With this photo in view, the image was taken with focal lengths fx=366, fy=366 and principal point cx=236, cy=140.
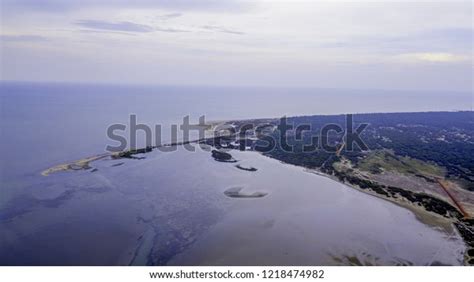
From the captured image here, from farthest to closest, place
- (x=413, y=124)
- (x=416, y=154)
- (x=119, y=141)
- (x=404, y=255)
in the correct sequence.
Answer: (x=413, y=124) < (x=119, y=141) < (x=416, y=154) < (x=404, y=255)

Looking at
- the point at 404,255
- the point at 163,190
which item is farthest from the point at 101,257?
the point at 404,255

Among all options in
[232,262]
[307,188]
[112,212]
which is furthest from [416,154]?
[112,212]

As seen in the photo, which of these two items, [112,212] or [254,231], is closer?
[254,231]

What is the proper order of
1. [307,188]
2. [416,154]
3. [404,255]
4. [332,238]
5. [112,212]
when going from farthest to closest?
[416,154] < [307,188] < [112,212] < [332,238] < [404,255]

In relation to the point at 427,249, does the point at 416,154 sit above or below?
above

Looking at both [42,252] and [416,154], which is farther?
[416,154]

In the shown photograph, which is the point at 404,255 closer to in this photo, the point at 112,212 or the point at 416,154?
the point at 112,212

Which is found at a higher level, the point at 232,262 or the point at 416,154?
the point at 416,154

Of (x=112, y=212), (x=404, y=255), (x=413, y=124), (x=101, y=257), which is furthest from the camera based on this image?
(x=413, y=124)

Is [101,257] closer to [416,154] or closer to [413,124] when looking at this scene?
[416,154]
